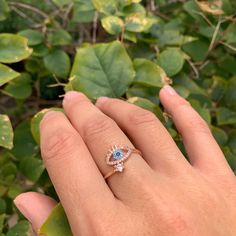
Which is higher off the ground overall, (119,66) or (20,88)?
(119,66)

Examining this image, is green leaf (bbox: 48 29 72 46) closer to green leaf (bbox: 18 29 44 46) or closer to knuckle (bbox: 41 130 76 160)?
green leaf (bbox: 18 29 44 46)

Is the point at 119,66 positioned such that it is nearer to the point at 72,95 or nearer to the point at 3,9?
the point at 72,95

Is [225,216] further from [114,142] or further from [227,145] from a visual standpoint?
[227,145]

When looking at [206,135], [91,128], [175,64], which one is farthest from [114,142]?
[175,64]

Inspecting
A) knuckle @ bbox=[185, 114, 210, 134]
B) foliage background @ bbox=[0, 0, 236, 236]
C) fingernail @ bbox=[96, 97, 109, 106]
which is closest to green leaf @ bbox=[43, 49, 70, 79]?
foliage background @ bbox=[0, 0, 236, 236]

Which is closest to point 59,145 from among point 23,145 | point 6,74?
point 6,74

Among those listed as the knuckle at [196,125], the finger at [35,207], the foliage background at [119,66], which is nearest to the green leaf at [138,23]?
the foliage background at [119,66]
